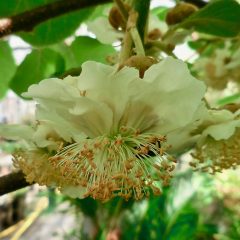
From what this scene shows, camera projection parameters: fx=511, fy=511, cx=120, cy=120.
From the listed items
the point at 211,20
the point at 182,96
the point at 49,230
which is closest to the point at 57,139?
the point at 182,96

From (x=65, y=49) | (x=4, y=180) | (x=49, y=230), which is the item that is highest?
(x=65, y=49)

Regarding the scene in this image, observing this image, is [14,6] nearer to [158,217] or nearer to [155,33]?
[155,33]

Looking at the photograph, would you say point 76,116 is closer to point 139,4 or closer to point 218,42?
point 139,4

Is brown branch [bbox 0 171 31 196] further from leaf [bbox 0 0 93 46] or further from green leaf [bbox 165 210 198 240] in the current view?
green leaf [bbox 165 210 198 240]

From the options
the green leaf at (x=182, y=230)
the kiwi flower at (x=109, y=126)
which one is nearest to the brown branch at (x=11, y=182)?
the kiwi flower at (x=109, y=126)

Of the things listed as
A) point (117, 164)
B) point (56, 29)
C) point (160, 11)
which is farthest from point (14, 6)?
point (160, 11)

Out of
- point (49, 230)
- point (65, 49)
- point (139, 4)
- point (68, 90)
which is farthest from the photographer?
point (49, 230)
